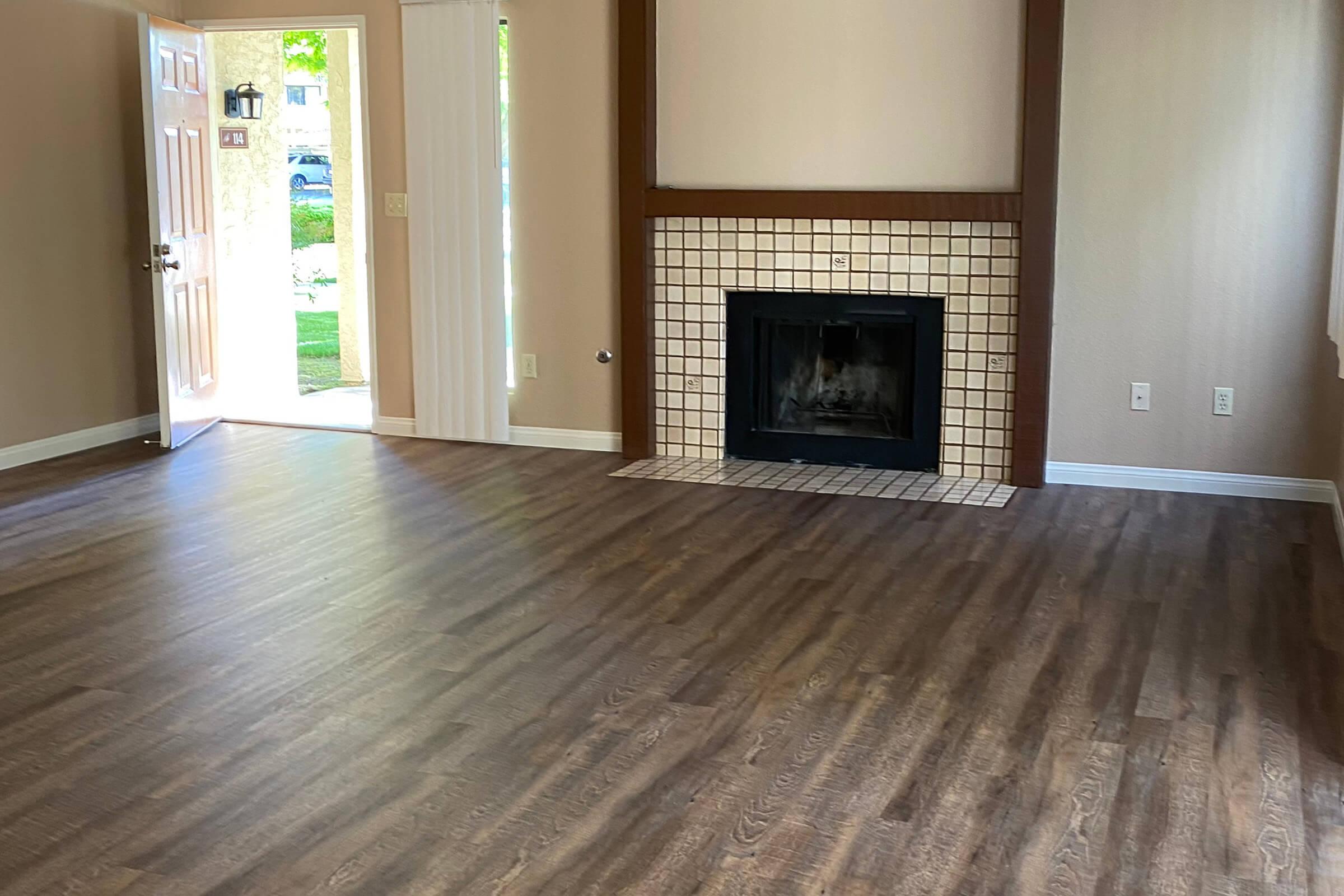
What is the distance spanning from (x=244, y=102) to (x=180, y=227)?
4.70 feet

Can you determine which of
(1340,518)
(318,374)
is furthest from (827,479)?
(318,374)

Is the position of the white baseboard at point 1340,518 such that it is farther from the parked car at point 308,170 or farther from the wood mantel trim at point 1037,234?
the parked car at point 308,170

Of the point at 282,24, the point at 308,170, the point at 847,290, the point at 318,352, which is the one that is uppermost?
the point at 282,24

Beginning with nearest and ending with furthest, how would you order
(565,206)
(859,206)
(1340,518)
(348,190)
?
(1340,518) → (859,206) → (565,206) → (348,190)

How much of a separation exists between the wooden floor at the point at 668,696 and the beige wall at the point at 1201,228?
380 mm

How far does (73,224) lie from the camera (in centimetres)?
612

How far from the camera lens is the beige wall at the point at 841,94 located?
541cm

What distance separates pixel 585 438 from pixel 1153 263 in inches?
102

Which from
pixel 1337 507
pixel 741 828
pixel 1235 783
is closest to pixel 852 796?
pixel 741 828

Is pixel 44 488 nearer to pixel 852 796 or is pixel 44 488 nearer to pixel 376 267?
pixel 376 267

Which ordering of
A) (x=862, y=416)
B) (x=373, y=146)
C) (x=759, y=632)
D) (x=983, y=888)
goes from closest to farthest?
(x=983, y=888), (x=759, y=632), (x=862, y=416), (x=373, y=146)

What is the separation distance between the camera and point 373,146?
6.32 meters

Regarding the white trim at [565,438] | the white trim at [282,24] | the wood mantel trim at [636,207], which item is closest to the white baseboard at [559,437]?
the white trim at [565,438]

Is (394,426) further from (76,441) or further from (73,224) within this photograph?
(73,224)
